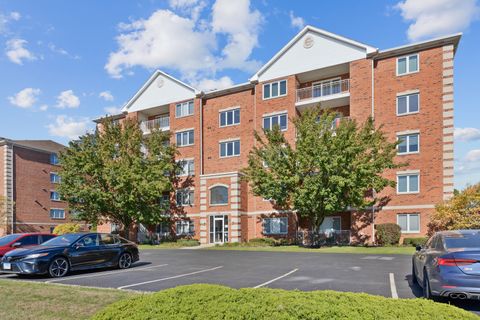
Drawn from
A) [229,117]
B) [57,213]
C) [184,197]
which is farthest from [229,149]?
[57,213]

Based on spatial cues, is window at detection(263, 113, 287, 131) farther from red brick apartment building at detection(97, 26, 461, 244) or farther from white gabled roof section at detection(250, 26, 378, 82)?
white gabled roof section at detection(250, 26, 378, 82)

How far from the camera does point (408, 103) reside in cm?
2648

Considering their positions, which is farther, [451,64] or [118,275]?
[451,64]

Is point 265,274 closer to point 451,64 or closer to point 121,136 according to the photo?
point 451,64

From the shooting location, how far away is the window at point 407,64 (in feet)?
86.9

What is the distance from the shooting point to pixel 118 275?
1191 cm

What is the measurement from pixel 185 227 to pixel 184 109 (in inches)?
448

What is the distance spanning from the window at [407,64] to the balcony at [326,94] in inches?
146

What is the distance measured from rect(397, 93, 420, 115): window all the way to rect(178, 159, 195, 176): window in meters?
18.4

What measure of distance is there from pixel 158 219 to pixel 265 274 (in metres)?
23.1

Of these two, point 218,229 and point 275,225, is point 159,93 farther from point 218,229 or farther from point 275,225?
point 275,225

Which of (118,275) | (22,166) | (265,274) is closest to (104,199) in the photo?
(22,166)

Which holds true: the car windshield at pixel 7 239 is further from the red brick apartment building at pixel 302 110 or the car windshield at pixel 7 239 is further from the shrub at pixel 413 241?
the shrub at pixel 413 241

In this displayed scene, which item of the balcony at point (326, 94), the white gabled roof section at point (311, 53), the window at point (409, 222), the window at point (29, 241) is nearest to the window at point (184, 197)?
the white gabled roof section at point (311, 53)
